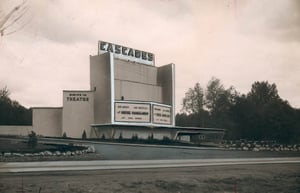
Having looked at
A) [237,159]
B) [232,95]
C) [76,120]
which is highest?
[232,95]

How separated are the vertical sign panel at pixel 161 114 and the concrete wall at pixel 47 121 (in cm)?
1268

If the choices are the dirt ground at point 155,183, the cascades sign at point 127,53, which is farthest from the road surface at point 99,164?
the cascades sign at point 127,53

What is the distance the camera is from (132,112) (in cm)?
5244

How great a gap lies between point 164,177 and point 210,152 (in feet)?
57.4

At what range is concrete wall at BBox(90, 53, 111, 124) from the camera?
50412mm

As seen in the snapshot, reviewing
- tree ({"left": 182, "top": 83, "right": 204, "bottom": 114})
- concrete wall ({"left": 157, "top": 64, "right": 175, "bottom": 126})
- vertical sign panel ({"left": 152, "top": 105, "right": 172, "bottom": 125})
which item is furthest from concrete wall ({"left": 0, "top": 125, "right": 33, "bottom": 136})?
tree ({"left": 182, "top": 83, "right": 204, "bottom": 114})

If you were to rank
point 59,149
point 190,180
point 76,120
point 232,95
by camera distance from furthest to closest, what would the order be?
point 232,95 → point 76,120 → point 59,149 → point 190,180

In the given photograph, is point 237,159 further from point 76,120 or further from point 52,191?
point 52,191

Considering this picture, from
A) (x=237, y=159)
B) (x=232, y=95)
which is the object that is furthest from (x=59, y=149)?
(x=232, y=95)

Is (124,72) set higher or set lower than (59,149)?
higher

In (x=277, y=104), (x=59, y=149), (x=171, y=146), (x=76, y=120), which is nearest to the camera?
(x=59, y=149)

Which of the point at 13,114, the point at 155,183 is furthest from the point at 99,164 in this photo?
the point at 13,114

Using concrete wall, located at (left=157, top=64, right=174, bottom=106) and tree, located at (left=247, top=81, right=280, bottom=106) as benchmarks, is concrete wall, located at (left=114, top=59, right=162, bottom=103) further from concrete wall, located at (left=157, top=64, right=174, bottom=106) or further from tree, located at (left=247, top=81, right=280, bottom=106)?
tree, located at (left=247, top=81, right=280, bottom=106)

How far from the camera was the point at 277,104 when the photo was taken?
2218 inches
